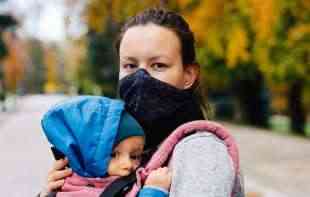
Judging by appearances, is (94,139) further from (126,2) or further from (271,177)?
(126,2)

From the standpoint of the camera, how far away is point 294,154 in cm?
1506

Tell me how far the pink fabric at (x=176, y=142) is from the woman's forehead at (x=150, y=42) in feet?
0.78

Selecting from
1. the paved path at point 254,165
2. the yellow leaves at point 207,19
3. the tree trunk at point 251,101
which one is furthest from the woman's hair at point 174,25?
the tree trunk at point 251,101

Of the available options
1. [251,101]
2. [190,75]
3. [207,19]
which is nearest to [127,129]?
[190,75]

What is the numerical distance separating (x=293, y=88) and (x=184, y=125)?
79.7ft

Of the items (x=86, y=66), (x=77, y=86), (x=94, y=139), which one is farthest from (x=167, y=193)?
(x=77, y=86)

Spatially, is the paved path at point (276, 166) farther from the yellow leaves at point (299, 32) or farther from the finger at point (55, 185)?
the finger at point (55, 185)

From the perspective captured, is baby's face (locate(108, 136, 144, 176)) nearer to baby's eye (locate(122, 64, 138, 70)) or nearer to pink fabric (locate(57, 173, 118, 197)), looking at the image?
pink fabric (locate(57, 173, 118, 197))

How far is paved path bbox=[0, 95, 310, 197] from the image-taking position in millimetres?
10008

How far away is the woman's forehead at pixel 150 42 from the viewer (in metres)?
1.79

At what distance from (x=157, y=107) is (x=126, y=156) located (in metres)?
0.17

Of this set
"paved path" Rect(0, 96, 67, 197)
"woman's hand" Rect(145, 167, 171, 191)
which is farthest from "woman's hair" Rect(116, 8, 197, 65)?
"paved path" Rect(0, 96, 67, 197)

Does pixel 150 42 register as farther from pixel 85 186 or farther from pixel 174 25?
pixel 85 186

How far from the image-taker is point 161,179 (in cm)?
159
